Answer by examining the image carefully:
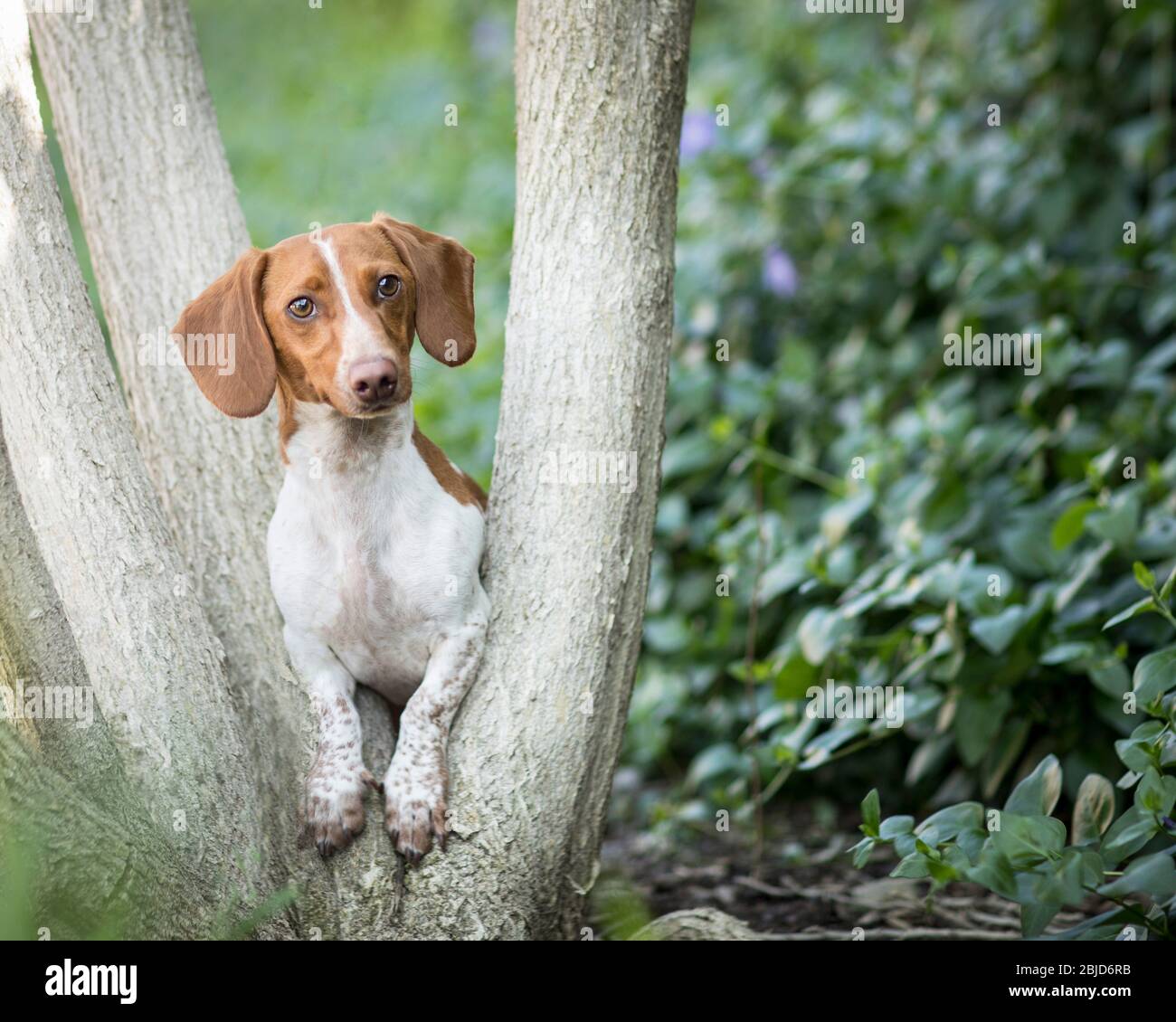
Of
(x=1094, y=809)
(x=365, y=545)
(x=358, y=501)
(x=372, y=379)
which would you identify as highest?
(x=372, y=379)

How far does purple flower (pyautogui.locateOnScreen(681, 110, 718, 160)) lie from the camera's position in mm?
6109

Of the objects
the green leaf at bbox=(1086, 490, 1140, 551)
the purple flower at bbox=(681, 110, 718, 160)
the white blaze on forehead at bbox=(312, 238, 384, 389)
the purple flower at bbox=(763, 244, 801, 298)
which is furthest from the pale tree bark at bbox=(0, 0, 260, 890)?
the purple flower at bbox=(763, 244, 801, 298)

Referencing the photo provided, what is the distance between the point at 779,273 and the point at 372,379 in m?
3.98

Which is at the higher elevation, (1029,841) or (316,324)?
(316,324)

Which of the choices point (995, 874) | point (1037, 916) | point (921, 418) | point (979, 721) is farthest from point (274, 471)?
point (921, 418)

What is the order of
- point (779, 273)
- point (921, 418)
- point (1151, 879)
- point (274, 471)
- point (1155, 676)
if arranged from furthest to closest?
point (779, 273), point (921, 418), point (274, 471), point (1155, 676), point (1151, 879)

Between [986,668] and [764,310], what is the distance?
9.54 ft

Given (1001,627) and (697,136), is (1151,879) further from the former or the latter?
(697,136)

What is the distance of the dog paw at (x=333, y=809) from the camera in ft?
9.16

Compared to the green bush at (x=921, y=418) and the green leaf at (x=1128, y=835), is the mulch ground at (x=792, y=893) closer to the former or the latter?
the green bush at (x=921, y=418)

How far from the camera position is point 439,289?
9.61ft

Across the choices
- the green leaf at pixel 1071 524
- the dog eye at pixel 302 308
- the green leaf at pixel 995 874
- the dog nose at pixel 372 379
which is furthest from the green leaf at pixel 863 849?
the dog eye at pixel 302 308
